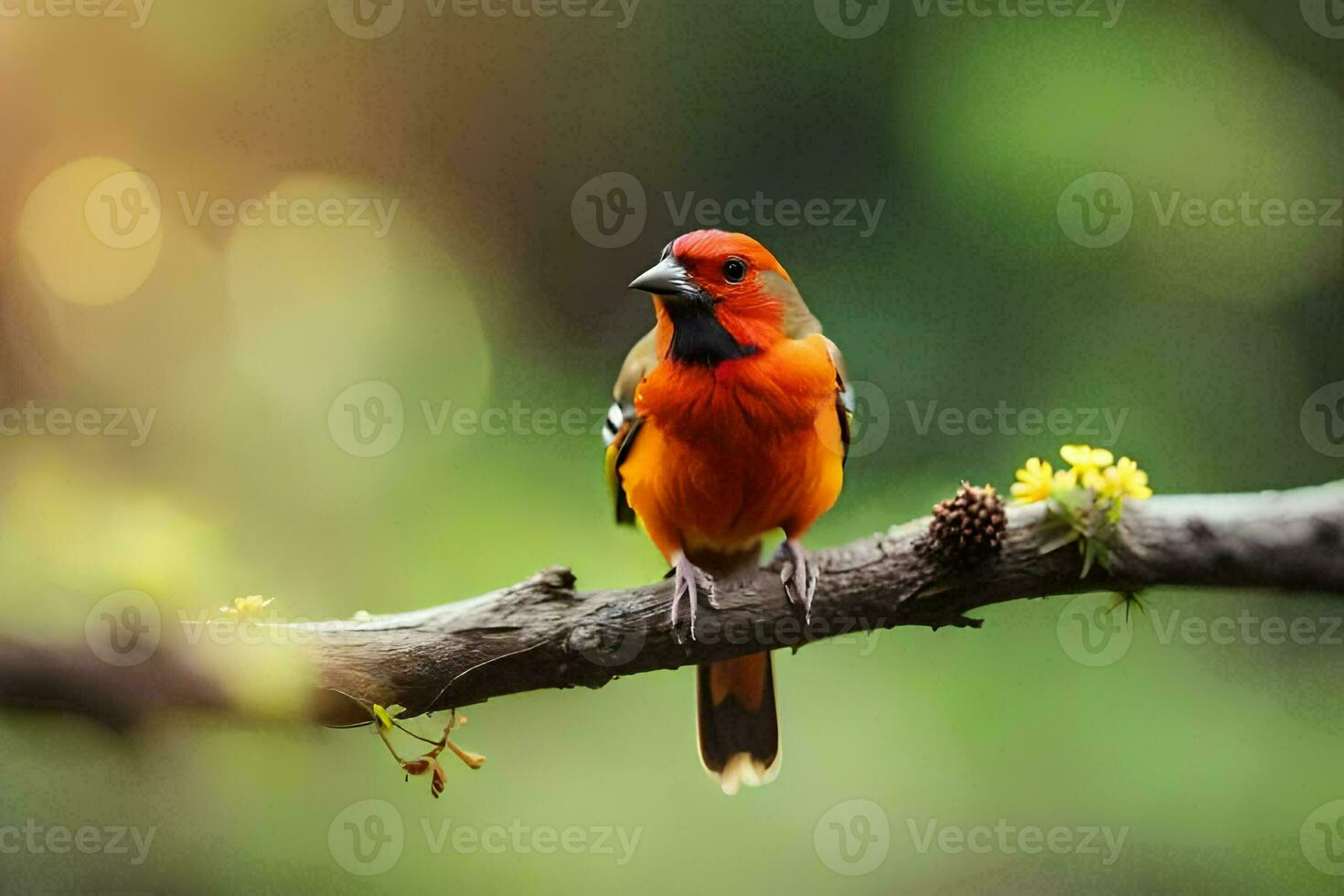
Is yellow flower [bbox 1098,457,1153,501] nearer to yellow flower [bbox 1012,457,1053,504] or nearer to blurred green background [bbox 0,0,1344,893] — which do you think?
yellow flower [bbox 1012,457,1053,504]

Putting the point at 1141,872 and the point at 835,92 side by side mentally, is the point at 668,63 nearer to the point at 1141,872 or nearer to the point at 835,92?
the point at 835,92

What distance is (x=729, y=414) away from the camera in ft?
5.99

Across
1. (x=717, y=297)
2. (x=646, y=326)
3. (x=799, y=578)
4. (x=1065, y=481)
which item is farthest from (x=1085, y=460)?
(x=646, y=326)

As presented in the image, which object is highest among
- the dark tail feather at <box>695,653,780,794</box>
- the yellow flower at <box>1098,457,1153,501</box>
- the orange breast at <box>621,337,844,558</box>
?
the orange breast at <box>621,337,844,558</box>

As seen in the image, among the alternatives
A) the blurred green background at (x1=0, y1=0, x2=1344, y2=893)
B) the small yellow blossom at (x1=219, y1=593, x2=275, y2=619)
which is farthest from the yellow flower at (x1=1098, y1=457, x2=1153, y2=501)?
the small yellow blossom at (x1=219, y1=593, x2=275, y2=619)

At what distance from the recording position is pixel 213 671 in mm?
1626

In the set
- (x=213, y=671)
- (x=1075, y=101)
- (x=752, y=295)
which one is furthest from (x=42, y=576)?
(x=1075, y=101)

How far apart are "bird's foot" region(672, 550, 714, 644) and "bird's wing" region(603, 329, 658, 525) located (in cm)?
23

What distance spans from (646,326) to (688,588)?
1214 mm

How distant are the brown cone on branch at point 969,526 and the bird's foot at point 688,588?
38 centimetres

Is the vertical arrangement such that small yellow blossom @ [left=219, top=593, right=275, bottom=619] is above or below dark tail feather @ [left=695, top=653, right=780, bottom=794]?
above

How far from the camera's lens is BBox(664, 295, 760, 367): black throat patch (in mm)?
1803

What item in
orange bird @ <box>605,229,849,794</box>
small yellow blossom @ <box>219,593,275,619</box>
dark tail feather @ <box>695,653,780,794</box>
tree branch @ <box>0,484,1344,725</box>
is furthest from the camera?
dark tail feather @ <box>695,653,780,794</box>

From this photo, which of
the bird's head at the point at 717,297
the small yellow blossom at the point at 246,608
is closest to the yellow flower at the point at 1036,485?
the bird's head at the point at 717,297
